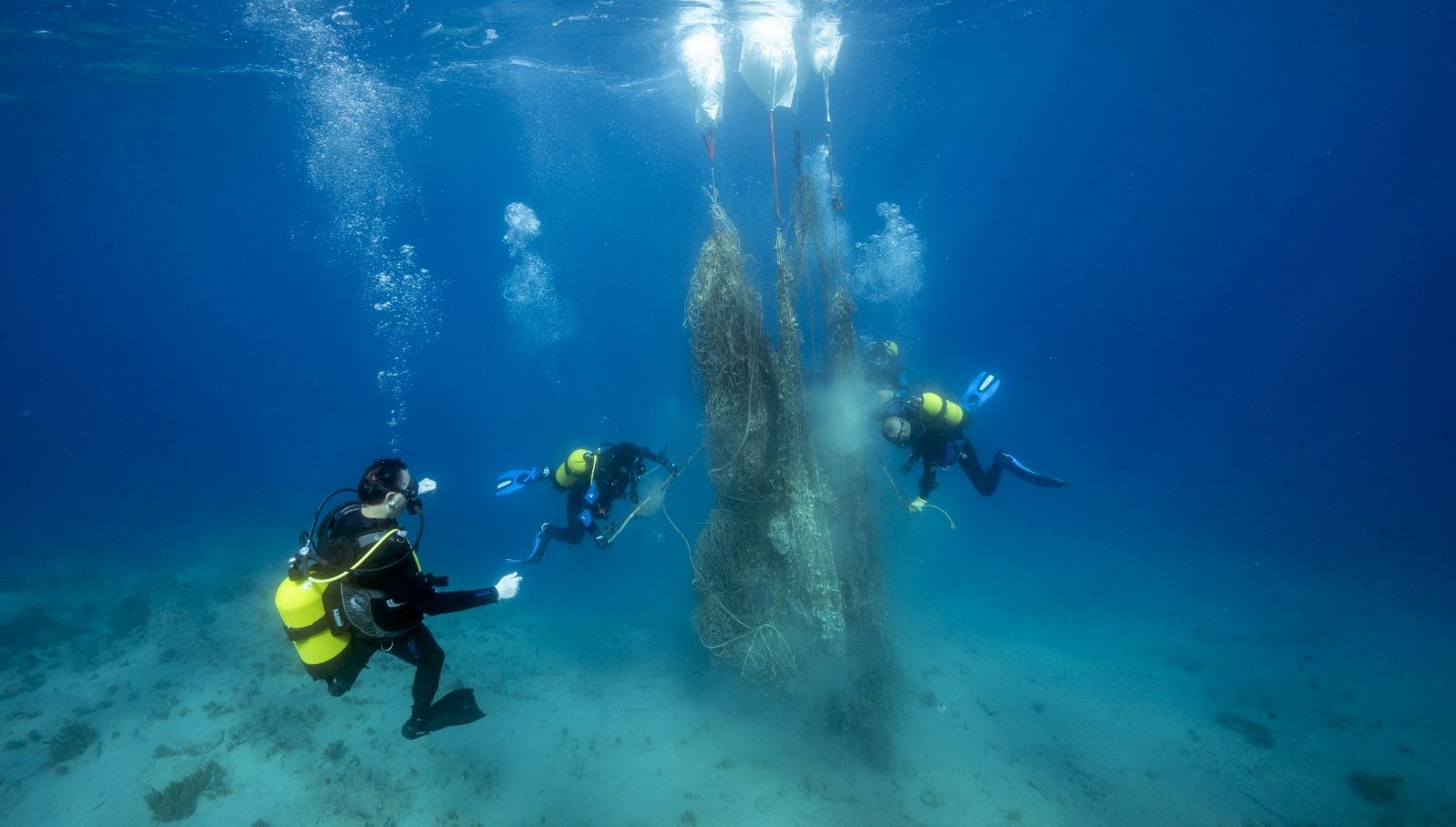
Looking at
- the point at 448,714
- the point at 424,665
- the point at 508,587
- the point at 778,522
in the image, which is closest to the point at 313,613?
the point at 508,587

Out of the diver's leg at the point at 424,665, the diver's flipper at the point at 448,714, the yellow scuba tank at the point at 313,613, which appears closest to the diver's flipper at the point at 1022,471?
the diver's flipper at the point at 448,714

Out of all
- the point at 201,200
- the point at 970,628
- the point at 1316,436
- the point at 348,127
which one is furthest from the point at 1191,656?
the point at 1316,436

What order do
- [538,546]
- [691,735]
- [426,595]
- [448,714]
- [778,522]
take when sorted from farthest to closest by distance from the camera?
[538,546] → [691,735] → [778,522] → [448,714] → [426,595]

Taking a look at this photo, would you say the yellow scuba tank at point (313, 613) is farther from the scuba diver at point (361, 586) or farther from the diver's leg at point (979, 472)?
the diver's leg at point (979, 472)

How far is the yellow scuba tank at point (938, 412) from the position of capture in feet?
29.6

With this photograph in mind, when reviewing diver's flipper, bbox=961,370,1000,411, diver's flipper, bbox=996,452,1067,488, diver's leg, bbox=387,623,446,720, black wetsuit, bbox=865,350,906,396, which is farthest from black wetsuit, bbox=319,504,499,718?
diver's flipper, bbox=996,452,1067,488

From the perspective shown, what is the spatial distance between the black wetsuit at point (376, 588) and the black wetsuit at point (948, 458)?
23.2 feet

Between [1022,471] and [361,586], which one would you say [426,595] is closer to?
[361,586]

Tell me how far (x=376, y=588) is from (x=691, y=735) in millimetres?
7164

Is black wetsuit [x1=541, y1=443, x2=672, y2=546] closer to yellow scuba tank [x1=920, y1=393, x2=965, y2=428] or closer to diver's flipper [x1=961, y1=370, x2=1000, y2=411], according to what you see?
yellow scuba tank [x1=920, y1=393, x2=965, y2=428]

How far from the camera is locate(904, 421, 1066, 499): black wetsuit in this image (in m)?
9.36

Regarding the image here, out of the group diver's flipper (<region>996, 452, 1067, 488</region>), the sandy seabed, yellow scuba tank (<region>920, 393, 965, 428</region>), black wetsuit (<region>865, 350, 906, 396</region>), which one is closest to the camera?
the sandy seabed

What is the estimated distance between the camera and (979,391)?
1081 cm

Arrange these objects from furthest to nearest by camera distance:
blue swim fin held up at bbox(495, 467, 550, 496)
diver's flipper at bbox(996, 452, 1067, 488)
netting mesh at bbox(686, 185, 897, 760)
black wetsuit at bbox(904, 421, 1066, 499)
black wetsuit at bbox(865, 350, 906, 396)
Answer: black wetsuit at bbox(865, 350, 906, 396), blue swim fin held up at bbox(495, 467, 550, 496), diver's flipper at bbox(996, 452, 1067, 488), black wetsuit at bbox(904, 421, 1066, 499), netting mesh at bbox(686, 185, 897, 760)
